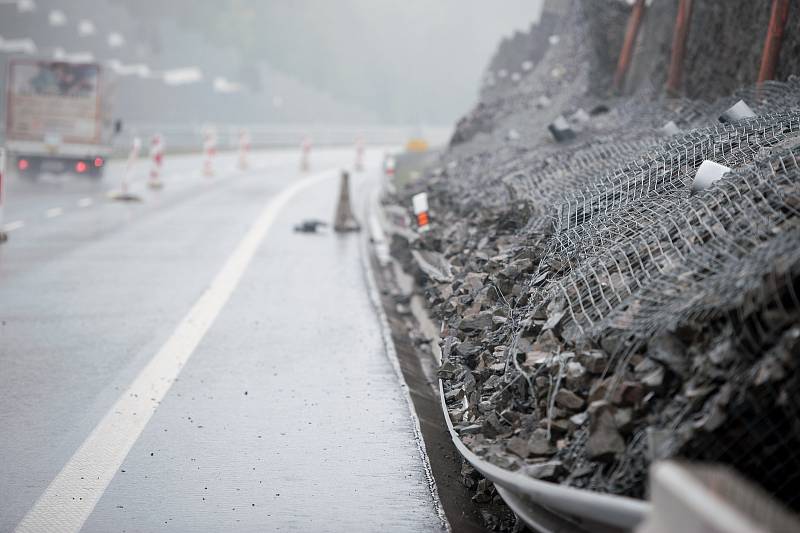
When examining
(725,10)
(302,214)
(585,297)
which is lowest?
(302,214)

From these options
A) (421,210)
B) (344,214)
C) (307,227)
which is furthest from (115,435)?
(344,214)

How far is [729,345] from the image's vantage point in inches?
225

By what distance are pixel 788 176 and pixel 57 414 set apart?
19.5 feet

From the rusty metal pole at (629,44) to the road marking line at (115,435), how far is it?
39.8ft

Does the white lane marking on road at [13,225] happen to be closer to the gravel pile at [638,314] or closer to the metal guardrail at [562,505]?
the gravel pile at [638,314]

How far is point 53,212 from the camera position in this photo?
23719 mm

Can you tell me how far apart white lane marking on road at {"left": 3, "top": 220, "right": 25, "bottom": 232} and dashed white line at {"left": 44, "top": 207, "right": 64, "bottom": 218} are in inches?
52.7

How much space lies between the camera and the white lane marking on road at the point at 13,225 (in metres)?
20.4

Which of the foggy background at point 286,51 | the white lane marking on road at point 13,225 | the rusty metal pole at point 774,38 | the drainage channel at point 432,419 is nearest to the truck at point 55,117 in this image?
the white lane marking on road at point 13,225

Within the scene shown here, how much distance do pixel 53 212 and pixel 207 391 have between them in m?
15.2

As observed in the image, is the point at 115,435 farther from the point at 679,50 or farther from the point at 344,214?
the point at 344,214

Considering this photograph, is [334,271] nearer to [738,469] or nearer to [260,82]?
[738,469]

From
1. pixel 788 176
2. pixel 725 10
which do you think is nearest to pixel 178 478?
pixel 788 176

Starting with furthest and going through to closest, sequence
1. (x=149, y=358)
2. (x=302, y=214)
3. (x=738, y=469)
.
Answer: (x=302, y=214) → (x=149, y=358) → (x=738, y=469)
